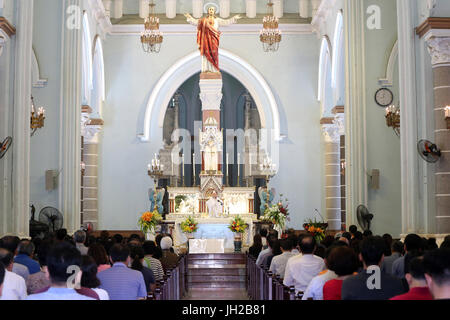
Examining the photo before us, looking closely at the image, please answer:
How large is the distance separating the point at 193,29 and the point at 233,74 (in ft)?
6.92

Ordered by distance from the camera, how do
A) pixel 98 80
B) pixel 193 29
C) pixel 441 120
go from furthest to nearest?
pixel 193 29, pixel 98 80, pixel 441 120

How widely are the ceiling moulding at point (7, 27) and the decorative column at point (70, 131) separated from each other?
3.95 meters

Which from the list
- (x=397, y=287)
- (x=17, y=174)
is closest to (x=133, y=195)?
(x=17, y=174)

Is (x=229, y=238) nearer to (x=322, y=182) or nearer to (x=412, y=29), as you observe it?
(x=322, y=182)

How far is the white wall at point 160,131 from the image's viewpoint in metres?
23.8

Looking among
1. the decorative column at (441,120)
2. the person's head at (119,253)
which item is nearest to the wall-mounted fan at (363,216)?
the decorative column at (441,120)

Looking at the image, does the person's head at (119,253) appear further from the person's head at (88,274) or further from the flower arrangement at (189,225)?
the flower arrangement at (189,225)

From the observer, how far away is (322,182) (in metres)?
23.9

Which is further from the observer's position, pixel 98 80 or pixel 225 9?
pixel 225 9

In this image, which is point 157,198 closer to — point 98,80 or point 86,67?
point 86,67

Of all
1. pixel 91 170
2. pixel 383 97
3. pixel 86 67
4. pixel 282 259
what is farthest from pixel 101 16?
pixel 282 259

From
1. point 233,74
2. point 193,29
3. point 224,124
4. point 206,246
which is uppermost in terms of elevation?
point 193,29

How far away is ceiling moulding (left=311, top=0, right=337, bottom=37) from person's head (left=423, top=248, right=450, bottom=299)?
17645 millimetres

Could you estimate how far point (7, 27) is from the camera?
39.1 feet
